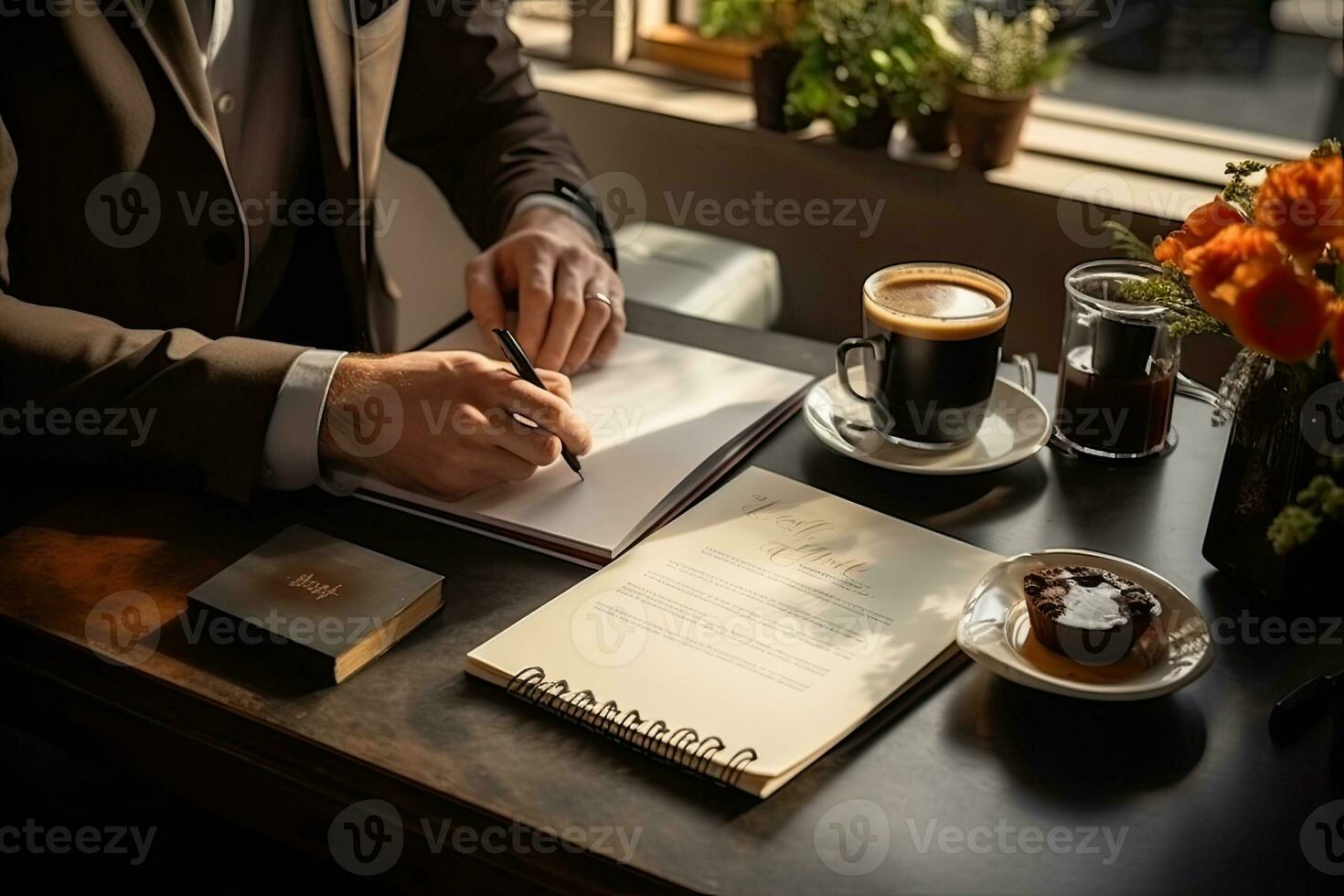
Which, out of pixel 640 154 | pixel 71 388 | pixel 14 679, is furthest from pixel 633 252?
pixel 14 679

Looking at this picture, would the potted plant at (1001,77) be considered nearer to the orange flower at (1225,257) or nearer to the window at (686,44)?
the window at (686,44)

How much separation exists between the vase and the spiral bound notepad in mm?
196

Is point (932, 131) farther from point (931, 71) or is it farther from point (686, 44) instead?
point (686, 44)

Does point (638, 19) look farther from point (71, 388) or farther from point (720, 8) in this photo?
point (71, 388)

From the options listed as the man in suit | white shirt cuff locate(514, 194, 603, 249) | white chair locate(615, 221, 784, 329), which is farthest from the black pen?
white chair locate(615, 221, 784, 329)

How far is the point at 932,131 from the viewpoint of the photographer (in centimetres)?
213

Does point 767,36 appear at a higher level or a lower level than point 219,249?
higher

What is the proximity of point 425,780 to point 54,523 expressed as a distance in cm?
48

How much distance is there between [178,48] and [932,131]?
1.24m

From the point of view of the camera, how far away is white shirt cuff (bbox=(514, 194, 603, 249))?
1582 mm

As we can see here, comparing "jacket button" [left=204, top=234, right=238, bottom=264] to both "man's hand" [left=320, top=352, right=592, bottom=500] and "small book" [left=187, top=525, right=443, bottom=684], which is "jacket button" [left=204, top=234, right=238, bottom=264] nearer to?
"man's hand" [left=320, top=352, right=592, bottom=500]

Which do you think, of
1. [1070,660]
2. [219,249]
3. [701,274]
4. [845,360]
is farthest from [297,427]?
[701,274]

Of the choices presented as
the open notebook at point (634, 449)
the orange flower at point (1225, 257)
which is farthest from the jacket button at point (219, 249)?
the orange flower at point (1225, 257)

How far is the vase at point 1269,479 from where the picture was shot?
98 cm
